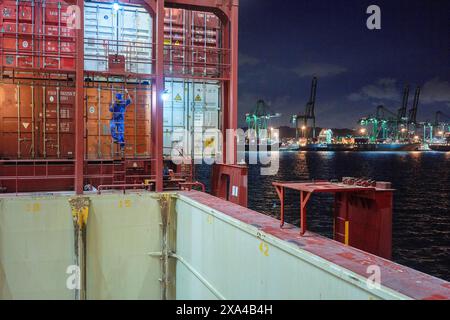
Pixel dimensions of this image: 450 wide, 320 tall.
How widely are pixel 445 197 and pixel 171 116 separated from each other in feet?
143

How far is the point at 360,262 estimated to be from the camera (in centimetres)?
638

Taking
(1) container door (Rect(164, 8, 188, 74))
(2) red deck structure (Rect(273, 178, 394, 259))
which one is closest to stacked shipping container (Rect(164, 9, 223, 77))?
(1) container door (Rect(164, 8, 188, 74))

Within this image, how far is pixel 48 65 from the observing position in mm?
16375

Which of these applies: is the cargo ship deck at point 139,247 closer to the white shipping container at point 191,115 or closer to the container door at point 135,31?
the white shipping container at point 191,115

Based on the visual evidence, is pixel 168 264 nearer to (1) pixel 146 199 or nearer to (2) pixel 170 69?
(1) pixel 146 199

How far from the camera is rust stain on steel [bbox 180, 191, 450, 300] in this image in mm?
5293

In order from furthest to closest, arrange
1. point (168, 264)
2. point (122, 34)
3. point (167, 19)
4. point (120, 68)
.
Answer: point (167, 19), point (122, 34), point (120, 68), point (168, 264)

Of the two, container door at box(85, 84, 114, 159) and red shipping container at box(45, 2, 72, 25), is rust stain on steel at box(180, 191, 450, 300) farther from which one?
red shipping container at box(45, 2, 72, 25)

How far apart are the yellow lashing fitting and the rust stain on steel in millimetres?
5119

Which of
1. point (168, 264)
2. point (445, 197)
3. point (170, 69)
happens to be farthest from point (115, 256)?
point (445, 197)

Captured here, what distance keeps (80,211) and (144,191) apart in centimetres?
237

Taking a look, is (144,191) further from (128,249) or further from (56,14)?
(56,14)

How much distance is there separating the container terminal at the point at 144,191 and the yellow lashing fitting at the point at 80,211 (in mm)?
38

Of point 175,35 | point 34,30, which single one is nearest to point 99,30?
point 34,30
